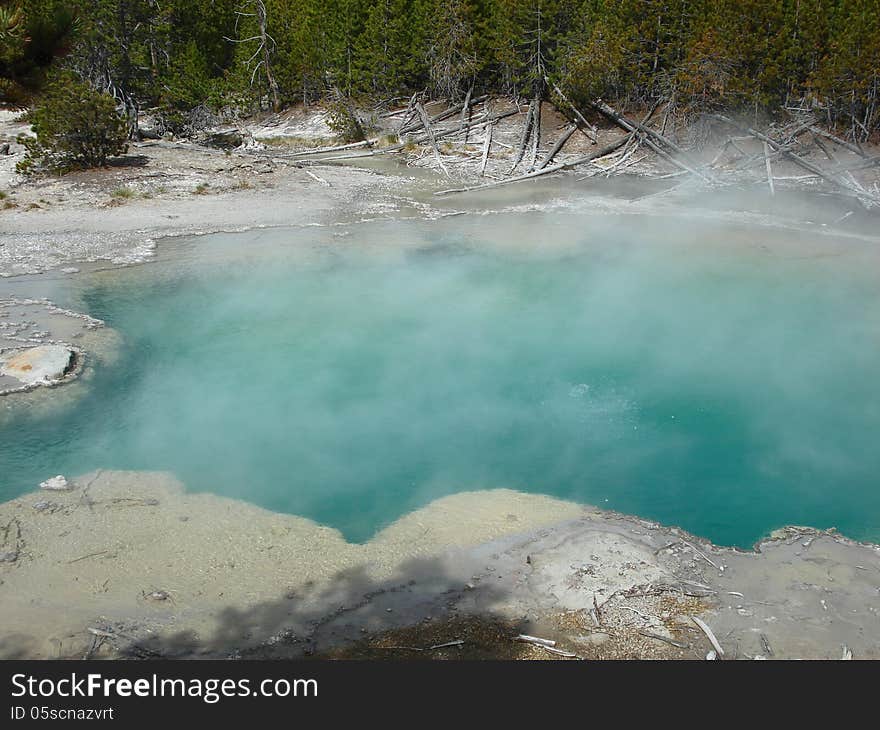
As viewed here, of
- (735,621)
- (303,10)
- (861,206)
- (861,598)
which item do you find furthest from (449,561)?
(303,10)

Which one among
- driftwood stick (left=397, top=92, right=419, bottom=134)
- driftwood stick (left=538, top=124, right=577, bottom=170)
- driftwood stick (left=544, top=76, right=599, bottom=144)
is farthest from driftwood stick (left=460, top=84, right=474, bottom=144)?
driftwood stick (left=538, top=124, right=577, bottom=170)

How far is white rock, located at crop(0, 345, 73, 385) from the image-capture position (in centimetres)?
767

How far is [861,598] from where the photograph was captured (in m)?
4.86

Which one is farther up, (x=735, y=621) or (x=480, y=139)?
(x=480, y=139)

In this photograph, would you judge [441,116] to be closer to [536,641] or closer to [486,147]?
[486,147]

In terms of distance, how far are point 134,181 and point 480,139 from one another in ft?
29.6

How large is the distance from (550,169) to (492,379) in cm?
1106

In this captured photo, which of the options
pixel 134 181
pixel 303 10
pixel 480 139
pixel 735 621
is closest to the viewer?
pixel 735 621

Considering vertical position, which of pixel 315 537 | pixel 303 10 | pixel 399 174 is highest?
pixel 303 10

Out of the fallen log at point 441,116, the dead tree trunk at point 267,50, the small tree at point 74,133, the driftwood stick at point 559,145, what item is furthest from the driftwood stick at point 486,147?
the dead tree trunk at point 267,50

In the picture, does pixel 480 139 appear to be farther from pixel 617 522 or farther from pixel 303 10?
pixel 617 522

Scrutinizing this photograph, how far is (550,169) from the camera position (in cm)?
1809

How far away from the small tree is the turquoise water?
232 inches

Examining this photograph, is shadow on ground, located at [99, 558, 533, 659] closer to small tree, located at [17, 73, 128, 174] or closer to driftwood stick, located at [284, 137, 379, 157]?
small tree, located at [17, 73, 128, 174]
